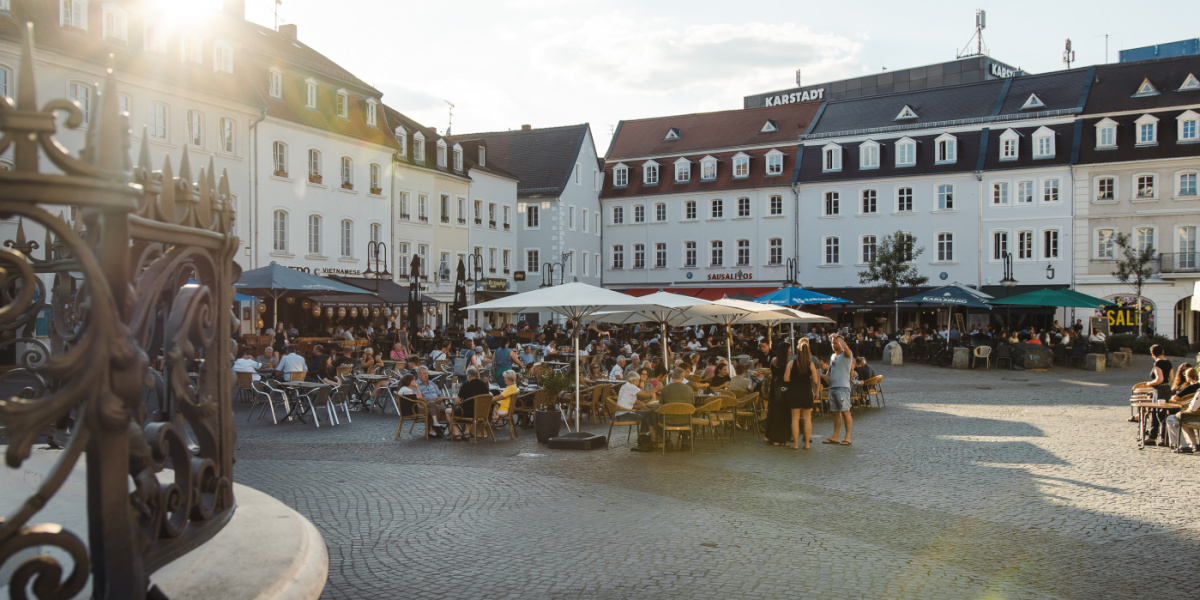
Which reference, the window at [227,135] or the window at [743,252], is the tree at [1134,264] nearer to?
the window at [743,252]

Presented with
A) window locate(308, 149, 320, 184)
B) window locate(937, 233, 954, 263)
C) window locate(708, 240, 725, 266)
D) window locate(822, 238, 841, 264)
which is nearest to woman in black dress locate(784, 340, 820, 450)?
window locate(308, 149, 320, 184)

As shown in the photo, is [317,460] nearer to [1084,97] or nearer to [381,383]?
[381,383]

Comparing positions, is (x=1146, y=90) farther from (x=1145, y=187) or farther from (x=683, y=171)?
(x=683, y=171)

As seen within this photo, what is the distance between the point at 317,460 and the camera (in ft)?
38.2

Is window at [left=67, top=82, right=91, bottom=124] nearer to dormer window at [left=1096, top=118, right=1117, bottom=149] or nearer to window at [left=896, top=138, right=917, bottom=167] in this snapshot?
window at [left=896, top=138, right=917, bottom=167]

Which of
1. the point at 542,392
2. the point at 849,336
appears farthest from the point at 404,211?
the point at 542,392

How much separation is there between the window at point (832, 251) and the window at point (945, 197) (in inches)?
227

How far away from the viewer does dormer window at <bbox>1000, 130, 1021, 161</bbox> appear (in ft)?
150

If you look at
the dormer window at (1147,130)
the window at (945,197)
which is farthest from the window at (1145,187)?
the window at (945,197)

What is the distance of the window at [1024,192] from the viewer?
45.3 metres

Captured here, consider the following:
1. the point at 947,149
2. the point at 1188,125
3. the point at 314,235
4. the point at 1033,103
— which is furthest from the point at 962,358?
the point at 314,235

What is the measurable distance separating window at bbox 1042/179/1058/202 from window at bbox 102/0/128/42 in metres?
41.2

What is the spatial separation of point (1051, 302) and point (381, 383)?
77.4 ft

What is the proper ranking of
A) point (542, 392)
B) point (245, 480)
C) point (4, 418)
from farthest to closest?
point (542, 392) → point (245, 480) → point (4, 418)
